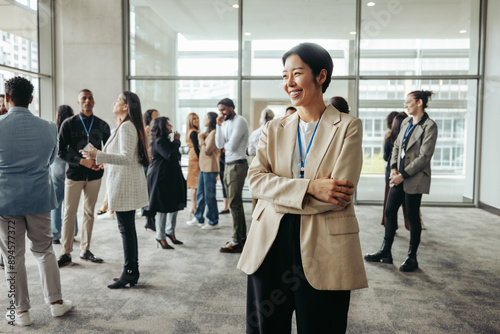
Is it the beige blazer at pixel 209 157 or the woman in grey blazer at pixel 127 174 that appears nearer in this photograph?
the woman in grey blazer at pixel 127 174

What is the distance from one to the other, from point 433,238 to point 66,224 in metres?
4.29

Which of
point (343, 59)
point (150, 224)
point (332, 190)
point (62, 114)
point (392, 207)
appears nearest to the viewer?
point (332, 190)

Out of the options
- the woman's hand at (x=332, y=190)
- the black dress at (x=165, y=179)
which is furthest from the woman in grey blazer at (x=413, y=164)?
the woman's hand at (x=332, y=190)

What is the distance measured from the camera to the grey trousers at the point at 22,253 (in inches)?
99.2

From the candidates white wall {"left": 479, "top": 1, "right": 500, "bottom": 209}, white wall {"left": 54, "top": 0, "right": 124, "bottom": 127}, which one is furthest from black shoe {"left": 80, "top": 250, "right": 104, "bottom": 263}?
white wall {"left": 479, "top": 1, "right": 500, "bottom": 209}

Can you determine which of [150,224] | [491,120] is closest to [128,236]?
[150,224]

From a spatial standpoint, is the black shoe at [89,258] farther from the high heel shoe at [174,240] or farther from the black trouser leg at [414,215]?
the black trouser leg at [414,215]

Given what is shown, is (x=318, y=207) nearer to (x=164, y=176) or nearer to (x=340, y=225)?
(x=340, y=225)

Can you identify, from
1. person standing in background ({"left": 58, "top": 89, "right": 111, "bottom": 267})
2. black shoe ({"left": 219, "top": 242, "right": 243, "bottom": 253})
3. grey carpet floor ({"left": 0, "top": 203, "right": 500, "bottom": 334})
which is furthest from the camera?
black shoe ({"left": 219, "top": 242, "right": 243, "bottom": 253})

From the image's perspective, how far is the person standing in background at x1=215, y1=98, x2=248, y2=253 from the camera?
14.4 feet

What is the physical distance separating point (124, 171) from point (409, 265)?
271 cm

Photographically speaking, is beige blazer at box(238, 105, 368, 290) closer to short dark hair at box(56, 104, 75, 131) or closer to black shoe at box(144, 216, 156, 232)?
short dark hair at box(56, 104, 75, 131)

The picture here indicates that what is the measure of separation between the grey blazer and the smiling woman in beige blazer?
2.43m

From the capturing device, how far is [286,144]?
147cm
